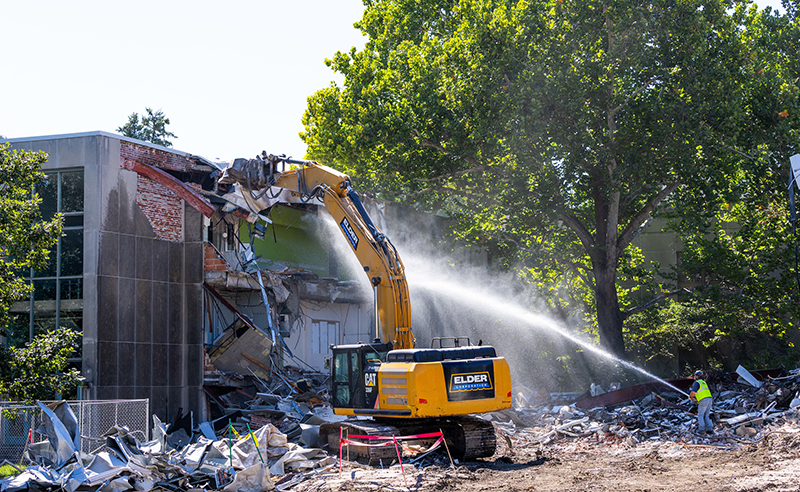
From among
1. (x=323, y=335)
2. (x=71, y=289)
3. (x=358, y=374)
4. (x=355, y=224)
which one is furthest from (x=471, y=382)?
(x=323, y=335)

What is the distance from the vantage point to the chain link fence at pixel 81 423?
1423 centimetres

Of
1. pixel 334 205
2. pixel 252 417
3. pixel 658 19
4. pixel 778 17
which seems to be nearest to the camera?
pixel 334 205

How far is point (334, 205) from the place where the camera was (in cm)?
1642

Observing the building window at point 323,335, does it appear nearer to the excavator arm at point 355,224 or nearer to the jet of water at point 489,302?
the jet of water at point 489,302

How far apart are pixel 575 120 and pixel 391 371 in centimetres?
1313

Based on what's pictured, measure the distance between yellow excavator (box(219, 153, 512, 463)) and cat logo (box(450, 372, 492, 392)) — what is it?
0.06 ft

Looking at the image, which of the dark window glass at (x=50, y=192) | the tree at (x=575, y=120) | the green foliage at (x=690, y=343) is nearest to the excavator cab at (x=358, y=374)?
the dark window glass at (x=50, y=192)

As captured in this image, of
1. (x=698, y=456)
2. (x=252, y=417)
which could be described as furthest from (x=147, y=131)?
(x=698, y=456)

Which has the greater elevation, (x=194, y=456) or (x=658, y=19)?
(x=658, y=19)

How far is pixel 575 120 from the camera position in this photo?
78.8 ft

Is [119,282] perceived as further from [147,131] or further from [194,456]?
[147,131]

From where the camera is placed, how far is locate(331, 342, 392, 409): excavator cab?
1481 centimetres

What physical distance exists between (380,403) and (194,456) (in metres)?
3.53

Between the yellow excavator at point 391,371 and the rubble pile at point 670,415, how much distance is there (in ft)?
15.4
